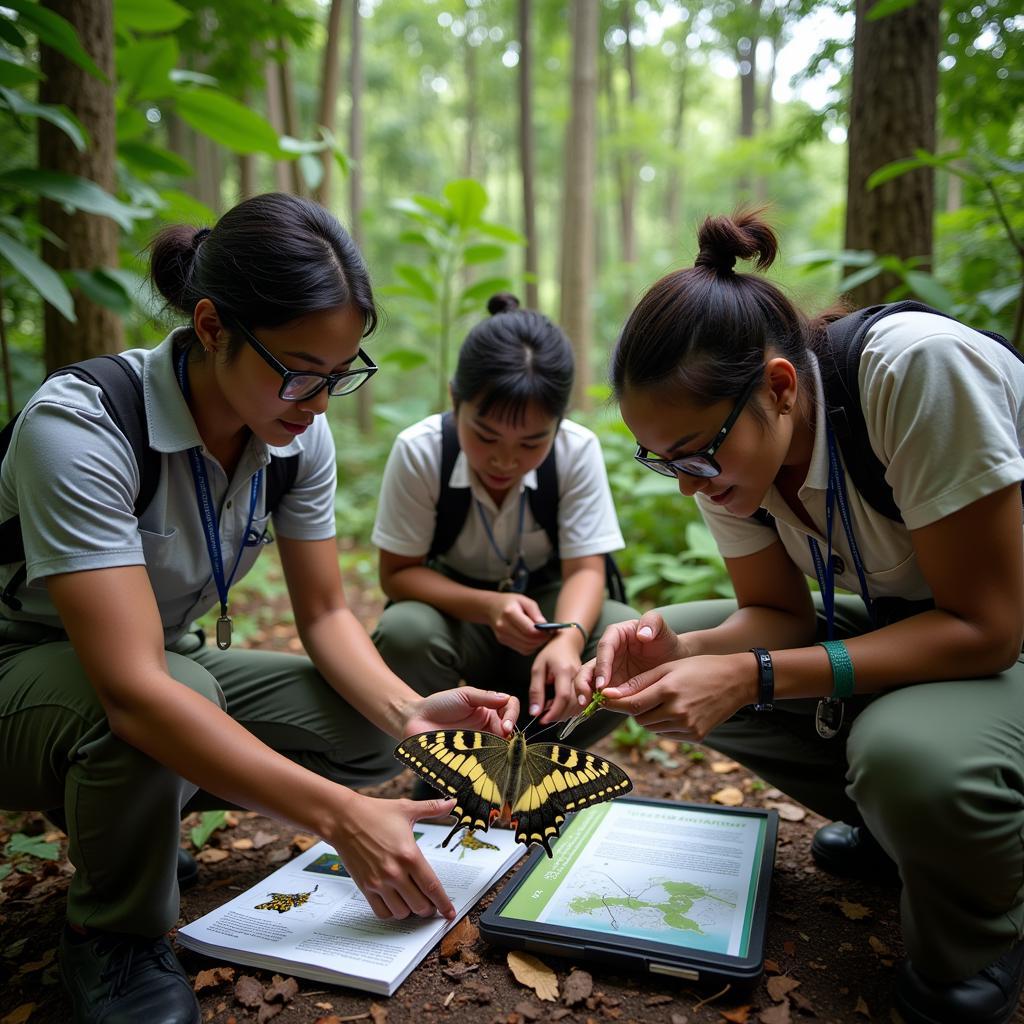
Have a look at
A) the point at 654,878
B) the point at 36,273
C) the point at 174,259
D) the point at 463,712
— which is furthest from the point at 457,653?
the point at 36,273

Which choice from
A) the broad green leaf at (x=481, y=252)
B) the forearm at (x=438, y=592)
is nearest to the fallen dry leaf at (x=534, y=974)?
the forearm at (x=438, y=592)

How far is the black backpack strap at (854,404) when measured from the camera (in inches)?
68.9

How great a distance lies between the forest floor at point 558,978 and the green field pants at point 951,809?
232 millimetres

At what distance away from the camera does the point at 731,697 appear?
67.6 inches

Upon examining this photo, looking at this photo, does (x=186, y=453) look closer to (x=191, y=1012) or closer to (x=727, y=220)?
(x=191, y=1012)

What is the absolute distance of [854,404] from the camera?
1.76 m

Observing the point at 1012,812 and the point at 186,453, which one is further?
the point at 186,453

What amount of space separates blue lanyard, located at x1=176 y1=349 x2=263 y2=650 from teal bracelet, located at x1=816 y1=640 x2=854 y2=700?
1.55 metres

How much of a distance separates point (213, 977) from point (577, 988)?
81 centimetres

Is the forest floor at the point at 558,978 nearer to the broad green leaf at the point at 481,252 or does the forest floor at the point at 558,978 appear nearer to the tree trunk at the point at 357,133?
the broad green leaf at the point at 481,252

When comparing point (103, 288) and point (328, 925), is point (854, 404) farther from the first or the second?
point (103, 288)

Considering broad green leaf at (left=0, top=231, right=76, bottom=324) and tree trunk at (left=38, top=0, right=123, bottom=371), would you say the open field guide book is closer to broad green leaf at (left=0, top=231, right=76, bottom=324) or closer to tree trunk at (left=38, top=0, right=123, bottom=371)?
broad green leaf at (left=0, top=231, right=76, bottom=324)

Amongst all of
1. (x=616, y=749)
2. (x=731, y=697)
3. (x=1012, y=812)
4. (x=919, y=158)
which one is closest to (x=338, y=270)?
(x=731, y=697)

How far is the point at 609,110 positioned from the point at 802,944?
58.4 feet
